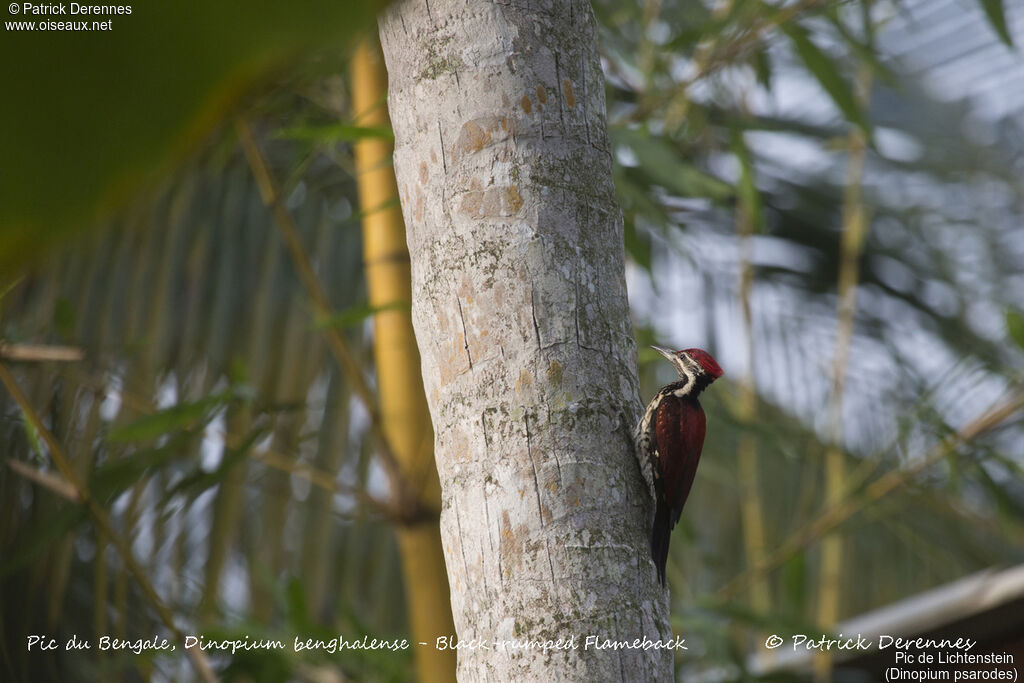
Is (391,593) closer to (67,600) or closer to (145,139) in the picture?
(67,600)

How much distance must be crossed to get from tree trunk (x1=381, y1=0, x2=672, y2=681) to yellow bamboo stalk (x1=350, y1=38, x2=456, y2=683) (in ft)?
1.70

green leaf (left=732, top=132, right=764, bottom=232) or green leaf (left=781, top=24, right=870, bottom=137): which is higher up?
green leaf (left=781, top=24, right=870, bottom=137)

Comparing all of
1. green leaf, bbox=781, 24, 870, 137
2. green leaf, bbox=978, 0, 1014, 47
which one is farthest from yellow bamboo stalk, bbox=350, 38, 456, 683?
green leaf, bbox=978, 0, 1014, 47

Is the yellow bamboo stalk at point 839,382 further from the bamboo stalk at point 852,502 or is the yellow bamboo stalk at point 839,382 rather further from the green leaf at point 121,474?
the green leaf at point 121,474

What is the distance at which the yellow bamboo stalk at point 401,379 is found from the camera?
132cm

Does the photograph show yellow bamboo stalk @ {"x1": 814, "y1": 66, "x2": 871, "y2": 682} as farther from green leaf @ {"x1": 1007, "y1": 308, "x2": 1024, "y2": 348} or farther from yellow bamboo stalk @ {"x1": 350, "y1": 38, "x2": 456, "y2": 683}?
yellow bamboo stalk @ {"x1": 350, "y1": 38, "x2": 456, "y2": 683}

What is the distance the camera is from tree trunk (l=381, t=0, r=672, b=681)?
71 cm

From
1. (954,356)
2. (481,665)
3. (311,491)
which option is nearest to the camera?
(481,665)

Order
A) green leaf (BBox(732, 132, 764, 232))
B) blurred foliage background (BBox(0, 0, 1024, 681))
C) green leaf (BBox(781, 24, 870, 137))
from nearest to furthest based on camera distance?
blurred foliage background (BBox(0, 0, 1024, 681)) < green leaf (BBox(781, 24, 870, 137)) < green leaf (BBox(732, 132, 764, 232))

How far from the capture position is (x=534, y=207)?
0.77 meters

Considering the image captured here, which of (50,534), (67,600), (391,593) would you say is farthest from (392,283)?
(391,593)

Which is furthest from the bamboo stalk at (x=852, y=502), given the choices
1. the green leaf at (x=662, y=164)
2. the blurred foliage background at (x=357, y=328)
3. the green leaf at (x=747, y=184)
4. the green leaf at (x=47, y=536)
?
the green leaf at (x=47, y=536)

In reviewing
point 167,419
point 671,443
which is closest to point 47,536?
point 167,419

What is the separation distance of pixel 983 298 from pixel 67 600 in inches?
101
